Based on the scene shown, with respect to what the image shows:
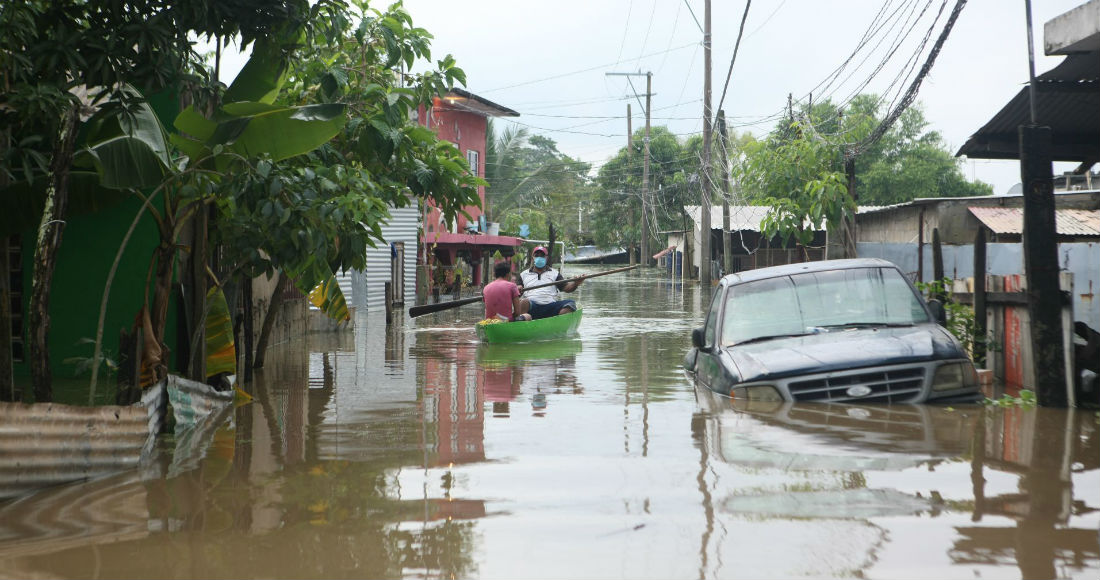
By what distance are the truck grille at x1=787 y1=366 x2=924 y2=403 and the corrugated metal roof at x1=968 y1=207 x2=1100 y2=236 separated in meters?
5.74

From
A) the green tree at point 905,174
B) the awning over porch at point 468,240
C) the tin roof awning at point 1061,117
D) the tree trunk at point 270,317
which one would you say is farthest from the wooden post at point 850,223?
the green tree at point 905,174

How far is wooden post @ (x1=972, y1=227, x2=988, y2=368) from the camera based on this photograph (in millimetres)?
11977

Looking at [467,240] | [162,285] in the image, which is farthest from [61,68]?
[467,240]

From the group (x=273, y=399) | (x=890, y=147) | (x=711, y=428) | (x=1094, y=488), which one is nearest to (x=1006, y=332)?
(x=711, y=428)

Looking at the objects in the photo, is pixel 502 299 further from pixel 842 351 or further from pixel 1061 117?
pixel 842 351

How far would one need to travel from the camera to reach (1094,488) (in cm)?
685

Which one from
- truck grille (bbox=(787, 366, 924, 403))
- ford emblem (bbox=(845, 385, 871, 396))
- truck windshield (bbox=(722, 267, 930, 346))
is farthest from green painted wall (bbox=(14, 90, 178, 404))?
ford emblem (bbox=(845, 385, 871, 396))

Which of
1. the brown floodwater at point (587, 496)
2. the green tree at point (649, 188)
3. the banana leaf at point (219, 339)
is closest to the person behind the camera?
the brown floodwater at point (587, 496)

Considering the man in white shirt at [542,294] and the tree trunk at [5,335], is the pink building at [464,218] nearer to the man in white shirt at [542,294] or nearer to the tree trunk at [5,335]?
the man in white shirt at [542,294]

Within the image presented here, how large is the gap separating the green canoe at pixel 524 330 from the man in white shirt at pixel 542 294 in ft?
1.14

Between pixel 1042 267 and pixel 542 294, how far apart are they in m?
11.0

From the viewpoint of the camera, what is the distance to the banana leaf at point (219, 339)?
11.2 metres

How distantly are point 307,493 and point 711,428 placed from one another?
368cm

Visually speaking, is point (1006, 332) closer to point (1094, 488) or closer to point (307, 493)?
point (1094, 488)
